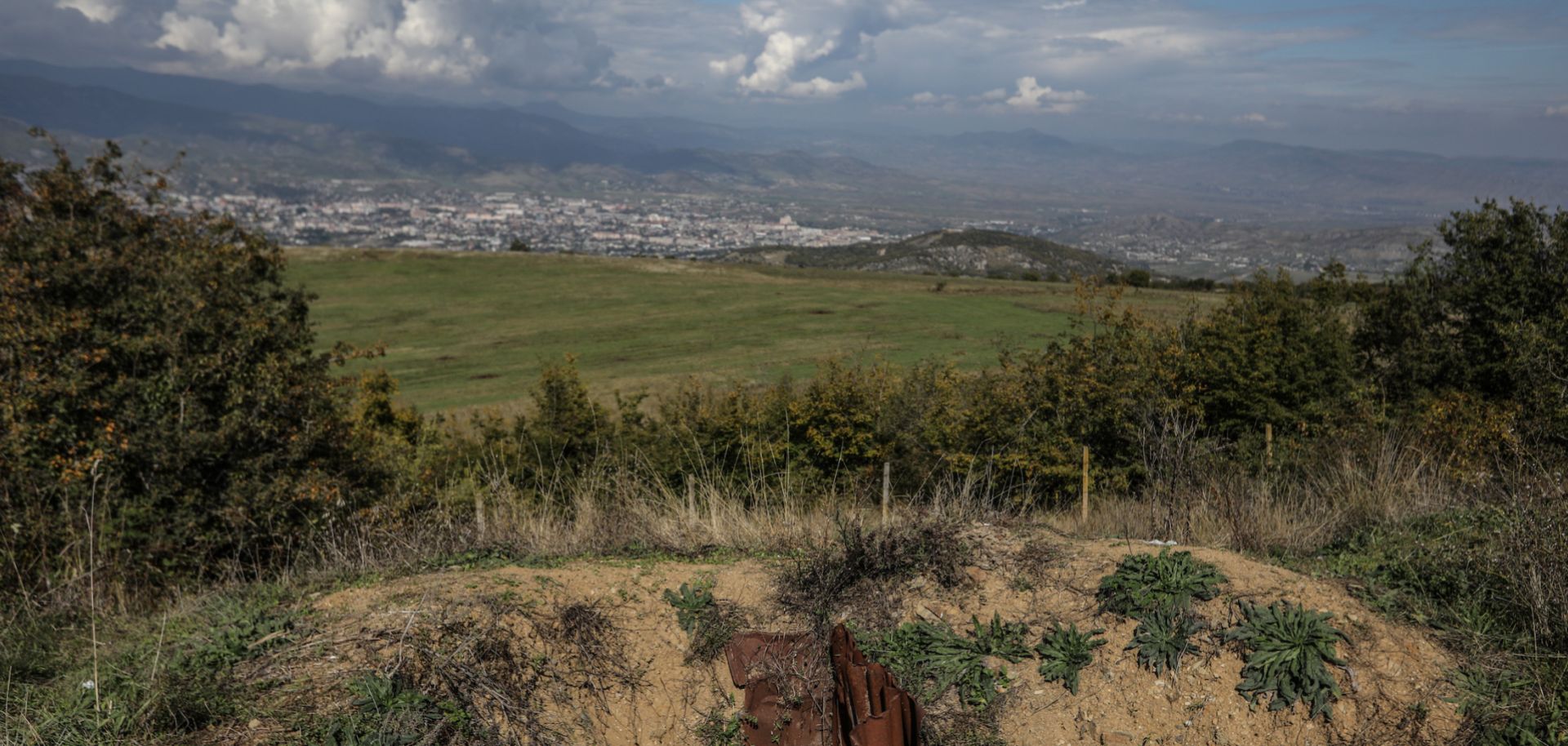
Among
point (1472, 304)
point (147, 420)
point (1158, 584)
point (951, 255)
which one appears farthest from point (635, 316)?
point (951, 255)

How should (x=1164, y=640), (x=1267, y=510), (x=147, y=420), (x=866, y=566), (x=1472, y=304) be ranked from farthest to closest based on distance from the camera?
(x=1472, y=304) → (x=147, y=420) → (x=1267, y=510) → (x=866, y=566) → (x=1164, y=640)

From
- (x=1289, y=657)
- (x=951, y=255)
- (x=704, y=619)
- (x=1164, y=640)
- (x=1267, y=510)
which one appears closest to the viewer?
(x=1289, y=657)

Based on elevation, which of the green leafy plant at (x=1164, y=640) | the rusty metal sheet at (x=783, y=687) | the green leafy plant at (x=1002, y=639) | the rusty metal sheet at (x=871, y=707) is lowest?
the rusty metal sheet at (x=783, y=687)

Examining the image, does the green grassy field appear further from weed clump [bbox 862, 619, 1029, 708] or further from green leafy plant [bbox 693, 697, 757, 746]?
green leafy plant [bbox 693, 697, 757, 746]

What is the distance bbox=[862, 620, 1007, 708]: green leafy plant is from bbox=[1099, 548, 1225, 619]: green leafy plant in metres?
0.86

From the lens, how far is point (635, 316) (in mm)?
57344

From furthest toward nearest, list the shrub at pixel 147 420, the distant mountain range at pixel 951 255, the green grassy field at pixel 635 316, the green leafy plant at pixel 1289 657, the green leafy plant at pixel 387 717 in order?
the distant mountain range at pixel 951 255
the green grassy field at pixel 635 316
the shrub at pixel 147 420
the green leafy plant at pixel 1289 657
the green leafy plant at pixel 387 717

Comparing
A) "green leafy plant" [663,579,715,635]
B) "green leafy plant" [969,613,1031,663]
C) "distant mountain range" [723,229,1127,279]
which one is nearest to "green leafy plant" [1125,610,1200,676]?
"green leafy plant" [969,613,1031,663]

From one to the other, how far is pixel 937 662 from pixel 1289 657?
1844 mm

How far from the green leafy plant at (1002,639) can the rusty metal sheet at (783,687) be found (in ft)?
3.01

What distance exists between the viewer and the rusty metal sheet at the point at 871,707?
3.83 metres

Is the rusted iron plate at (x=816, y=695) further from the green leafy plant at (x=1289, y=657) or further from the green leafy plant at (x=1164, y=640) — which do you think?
the green leafy plant at (x=1289, y=657)

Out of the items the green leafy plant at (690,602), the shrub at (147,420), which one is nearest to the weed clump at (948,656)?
the green leafy plant at (690,602)

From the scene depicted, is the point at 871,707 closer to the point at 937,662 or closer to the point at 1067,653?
the point at 937,662
